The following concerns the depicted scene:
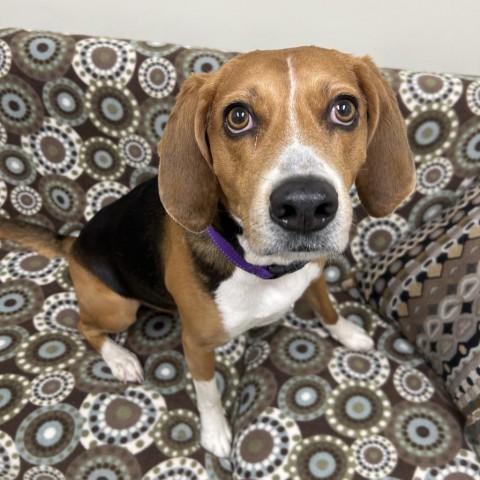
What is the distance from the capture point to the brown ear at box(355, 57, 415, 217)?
158cm

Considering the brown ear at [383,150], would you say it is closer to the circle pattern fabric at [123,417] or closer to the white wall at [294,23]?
the white wall at [294,23]

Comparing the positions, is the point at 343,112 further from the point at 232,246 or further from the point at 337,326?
the point at 337,326

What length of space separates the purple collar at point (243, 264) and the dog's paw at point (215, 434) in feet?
2.48

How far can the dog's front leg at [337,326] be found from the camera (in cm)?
233

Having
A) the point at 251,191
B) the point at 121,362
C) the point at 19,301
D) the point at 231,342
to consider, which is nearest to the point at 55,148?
the point at 19,301

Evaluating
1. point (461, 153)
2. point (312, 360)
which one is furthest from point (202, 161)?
point (461, 153)

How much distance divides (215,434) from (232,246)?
36.4 inches

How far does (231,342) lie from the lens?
8.20 feet

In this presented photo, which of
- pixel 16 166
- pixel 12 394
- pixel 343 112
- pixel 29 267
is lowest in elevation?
pixel 12 394

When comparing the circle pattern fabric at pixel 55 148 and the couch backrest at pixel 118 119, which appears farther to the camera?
the circle pattern fabric at pixel 55 148

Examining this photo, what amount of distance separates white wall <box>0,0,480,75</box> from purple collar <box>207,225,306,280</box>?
1538 mm

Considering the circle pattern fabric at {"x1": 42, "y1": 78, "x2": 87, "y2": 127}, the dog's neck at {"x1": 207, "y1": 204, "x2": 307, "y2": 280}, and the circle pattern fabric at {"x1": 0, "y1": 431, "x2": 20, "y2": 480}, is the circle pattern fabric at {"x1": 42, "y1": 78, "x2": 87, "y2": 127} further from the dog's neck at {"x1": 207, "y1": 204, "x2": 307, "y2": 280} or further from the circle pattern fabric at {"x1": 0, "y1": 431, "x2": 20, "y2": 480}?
the circle pattern fabric at {"x1": 0, "y1": 431, "x2": 20, "y2": 480}

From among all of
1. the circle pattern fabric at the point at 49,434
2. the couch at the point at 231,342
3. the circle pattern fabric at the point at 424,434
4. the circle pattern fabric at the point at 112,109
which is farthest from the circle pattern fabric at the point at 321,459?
the circle pattern fabric at the point at 112,109

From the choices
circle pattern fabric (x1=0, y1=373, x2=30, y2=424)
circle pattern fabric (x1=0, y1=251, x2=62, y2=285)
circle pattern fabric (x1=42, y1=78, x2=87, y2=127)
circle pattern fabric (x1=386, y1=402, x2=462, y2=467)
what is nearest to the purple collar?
circle pattern fabric (x1=386, y1=402, x2=462, y2=467)
